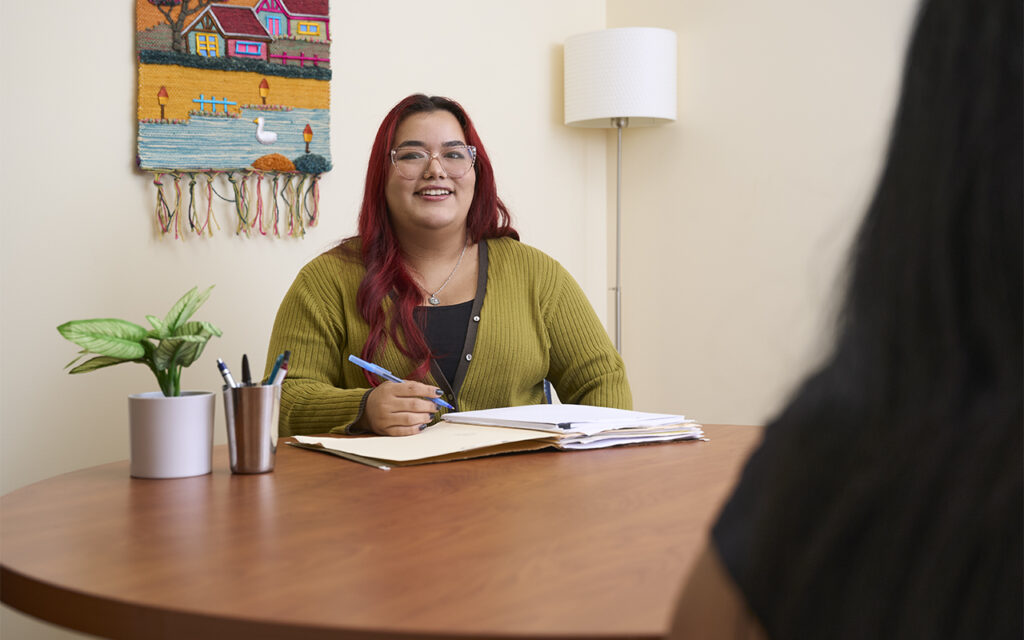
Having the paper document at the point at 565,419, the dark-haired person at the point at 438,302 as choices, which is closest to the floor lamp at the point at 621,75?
the dark-haired person at the point at 438,302

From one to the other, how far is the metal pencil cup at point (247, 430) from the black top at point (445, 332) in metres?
0.70

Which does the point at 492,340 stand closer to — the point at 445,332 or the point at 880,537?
the point at 445,332

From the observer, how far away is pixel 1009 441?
0.37 meters

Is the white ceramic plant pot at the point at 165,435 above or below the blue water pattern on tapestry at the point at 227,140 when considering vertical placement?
below

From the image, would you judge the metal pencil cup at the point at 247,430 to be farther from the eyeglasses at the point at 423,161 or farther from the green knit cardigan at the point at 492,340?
the eyeglasses at the point at 423,161

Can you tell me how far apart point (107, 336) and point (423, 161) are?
39.6 inches

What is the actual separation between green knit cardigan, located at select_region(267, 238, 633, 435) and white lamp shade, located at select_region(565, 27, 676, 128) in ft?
3.48

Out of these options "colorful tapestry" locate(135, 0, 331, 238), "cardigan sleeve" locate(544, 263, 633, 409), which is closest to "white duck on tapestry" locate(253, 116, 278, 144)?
"colorful tapestry" locate(135, 0, 331, 238)

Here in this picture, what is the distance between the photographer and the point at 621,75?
3053mm

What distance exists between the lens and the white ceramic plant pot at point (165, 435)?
1242 millimetres

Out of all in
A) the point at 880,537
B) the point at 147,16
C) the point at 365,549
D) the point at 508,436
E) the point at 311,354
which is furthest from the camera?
the point at 147,16

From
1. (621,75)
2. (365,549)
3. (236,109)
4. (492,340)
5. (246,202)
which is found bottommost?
(365,549)

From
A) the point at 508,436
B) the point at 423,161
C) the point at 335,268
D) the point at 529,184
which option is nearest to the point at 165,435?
the point at 508,436

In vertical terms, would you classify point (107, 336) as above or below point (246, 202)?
below
